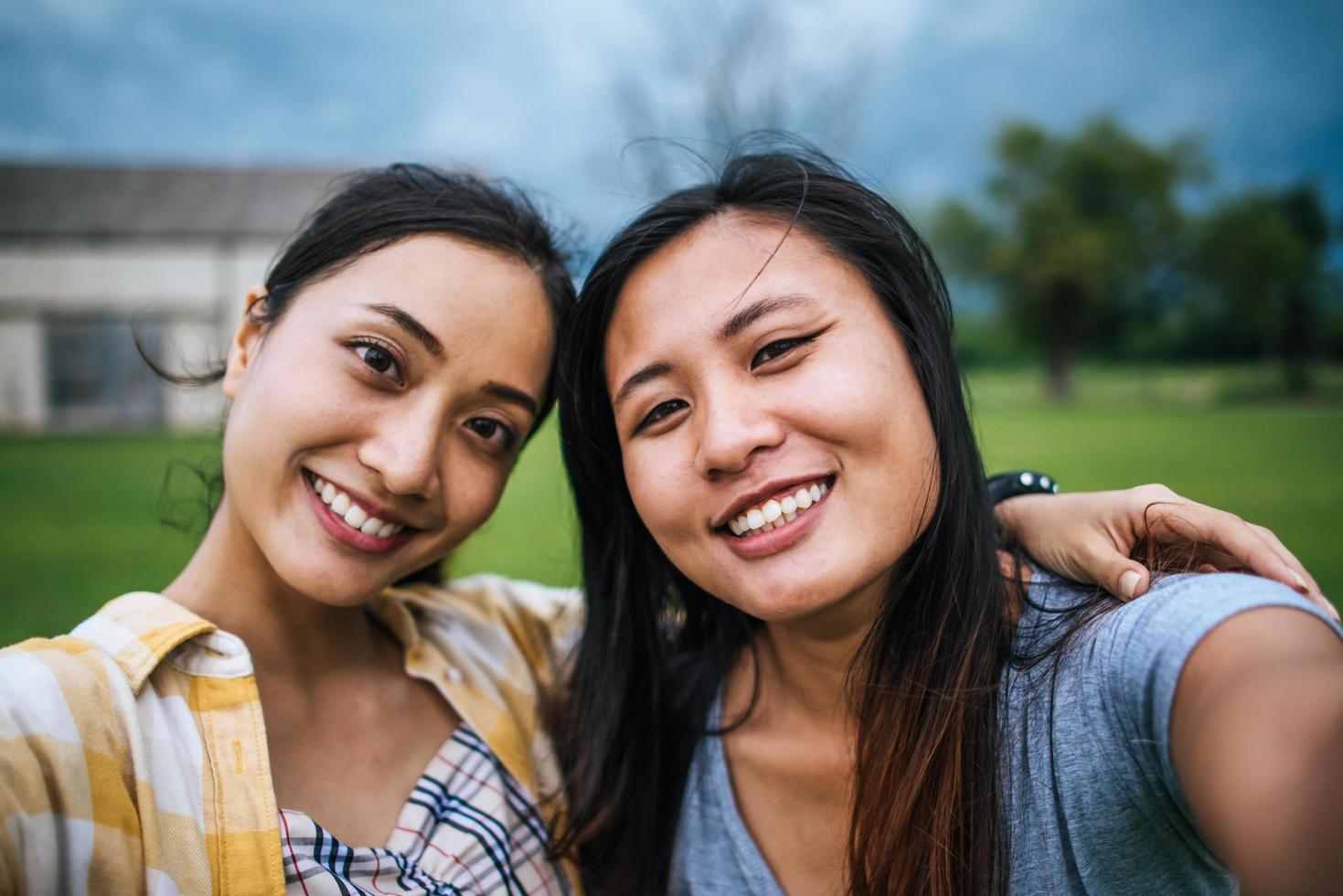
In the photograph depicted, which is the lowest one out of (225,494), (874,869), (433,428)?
(874,869)

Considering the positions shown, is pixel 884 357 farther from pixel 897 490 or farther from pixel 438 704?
pixel 438 704

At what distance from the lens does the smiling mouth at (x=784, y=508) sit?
152 cm

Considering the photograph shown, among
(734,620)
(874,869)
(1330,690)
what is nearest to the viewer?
(1330,690)

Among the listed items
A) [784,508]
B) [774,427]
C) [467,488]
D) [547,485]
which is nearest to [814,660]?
[784,508]

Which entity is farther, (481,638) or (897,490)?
(481,638)

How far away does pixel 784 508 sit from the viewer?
1.52 m

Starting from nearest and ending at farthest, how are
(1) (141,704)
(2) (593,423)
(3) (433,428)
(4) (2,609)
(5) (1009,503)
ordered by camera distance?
1. (1) (141,704)
2. (3) (433,428)
3. (5) (1009,503)
4. (2) (593,423)
5. (4) (2,609)

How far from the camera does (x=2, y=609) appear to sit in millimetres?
4871

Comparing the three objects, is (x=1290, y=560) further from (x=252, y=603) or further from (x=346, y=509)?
(x=252, y=603)

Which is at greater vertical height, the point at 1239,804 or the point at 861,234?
the point at 861,234

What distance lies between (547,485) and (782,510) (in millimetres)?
9257

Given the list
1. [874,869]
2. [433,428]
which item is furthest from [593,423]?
[874,869]

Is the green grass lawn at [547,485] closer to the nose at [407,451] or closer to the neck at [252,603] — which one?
the neck at [252,603]

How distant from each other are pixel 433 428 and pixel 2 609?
480 centimetres
